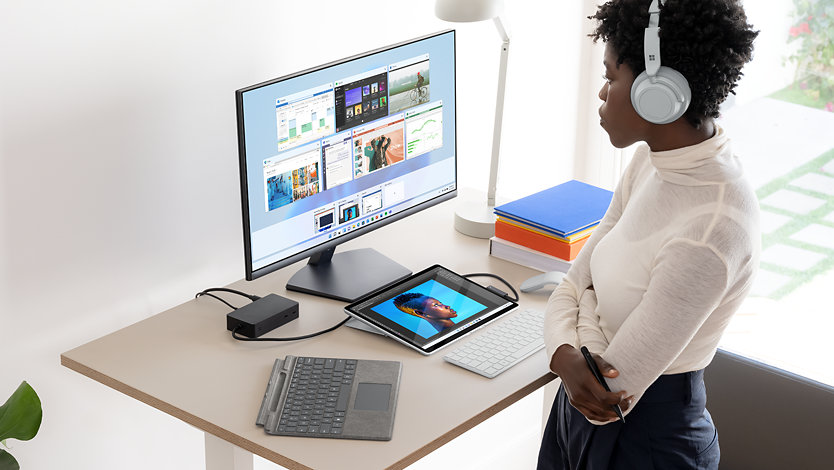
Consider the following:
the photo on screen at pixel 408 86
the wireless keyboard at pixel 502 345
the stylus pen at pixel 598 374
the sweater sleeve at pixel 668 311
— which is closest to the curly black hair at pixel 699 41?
the sweater sleeve at pixel 668 311

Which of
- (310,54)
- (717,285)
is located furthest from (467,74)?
(717,285)

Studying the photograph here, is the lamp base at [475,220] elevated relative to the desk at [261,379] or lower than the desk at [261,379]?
elevated

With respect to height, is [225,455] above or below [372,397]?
below

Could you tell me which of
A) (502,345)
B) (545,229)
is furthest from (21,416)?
(545,229)

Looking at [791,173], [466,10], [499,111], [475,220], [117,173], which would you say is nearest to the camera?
[117,173]

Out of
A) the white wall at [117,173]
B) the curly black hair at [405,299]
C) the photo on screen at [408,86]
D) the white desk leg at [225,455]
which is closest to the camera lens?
the white desk leg at [225,455]

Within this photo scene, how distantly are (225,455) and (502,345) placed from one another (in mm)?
518

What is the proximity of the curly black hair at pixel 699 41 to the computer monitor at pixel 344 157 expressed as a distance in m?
0.62

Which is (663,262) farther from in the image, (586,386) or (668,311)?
(586,386)

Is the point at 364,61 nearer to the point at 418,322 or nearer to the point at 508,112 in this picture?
the point at 418,322

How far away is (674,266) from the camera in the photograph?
1.38 m

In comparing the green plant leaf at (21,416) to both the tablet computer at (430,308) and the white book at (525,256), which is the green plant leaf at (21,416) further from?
the white book at (525,256)

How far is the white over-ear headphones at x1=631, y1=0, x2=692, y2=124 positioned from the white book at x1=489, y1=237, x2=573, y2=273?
684 mm

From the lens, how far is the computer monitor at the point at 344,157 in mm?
Result: 1764
